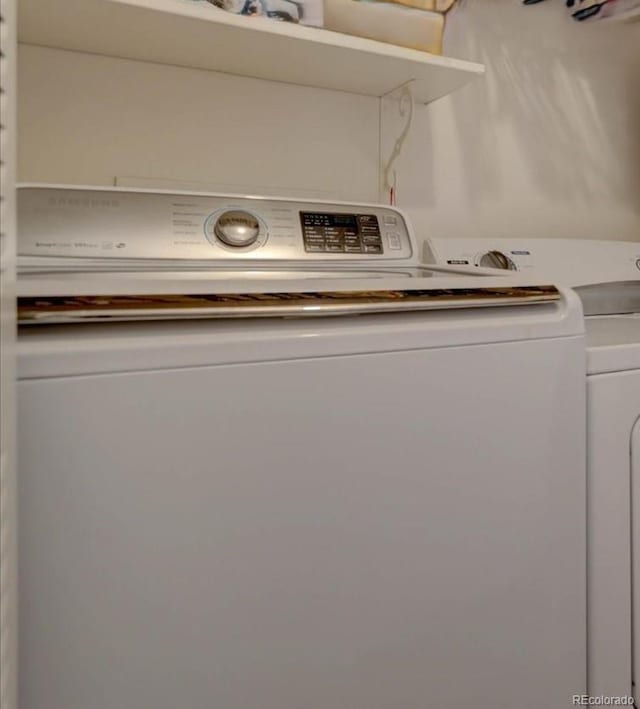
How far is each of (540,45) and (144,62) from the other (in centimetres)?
115

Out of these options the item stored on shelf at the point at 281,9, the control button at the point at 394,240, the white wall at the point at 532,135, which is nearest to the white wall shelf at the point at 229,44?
the item stored on shelf at the point at 281,9

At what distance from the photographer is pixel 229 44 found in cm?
105

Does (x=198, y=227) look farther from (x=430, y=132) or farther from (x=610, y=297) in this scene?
(x=610, y=297)

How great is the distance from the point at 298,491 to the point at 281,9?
0.87 meters

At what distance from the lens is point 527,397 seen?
73 cm

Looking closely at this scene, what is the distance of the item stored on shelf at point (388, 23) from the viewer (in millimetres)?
1067

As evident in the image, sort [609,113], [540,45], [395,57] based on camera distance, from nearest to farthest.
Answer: [395,57]
[540,45]
[609,113]

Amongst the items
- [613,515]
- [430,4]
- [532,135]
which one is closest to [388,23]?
[430,4]

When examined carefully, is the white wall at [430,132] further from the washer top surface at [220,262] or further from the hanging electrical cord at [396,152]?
the washer top surface at [220,262]

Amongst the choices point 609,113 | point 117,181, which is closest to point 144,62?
point 117,181

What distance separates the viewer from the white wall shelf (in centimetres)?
93

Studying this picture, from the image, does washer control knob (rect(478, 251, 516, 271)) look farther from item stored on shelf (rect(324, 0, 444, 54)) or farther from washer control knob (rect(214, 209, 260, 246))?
washer control knob (rect(214, 209, 260, 246))

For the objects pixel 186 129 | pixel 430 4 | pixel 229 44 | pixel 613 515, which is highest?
pixel 430 4

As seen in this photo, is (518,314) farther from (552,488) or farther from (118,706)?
(118,706)
